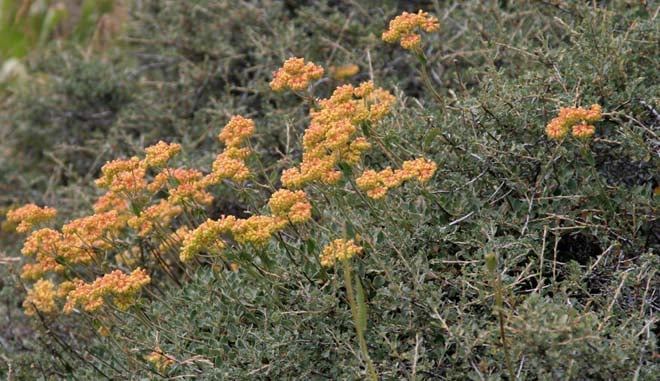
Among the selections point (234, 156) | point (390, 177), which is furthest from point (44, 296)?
point (390, 177)

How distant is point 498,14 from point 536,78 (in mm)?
722

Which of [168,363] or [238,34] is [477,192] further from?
[238,34]

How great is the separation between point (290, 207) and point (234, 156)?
11.4 inches

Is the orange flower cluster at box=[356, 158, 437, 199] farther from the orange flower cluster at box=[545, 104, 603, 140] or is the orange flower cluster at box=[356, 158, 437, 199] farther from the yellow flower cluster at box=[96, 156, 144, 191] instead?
the yellow flower cluster at box=[96, 156, 144, 191]

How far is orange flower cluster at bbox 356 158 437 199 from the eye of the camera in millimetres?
1993

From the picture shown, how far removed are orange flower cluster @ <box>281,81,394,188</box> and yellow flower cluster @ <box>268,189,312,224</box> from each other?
51 mm

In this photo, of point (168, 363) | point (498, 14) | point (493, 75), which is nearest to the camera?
point (168, 363)

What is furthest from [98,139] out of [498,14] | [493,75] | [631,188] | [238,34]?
[631,188]

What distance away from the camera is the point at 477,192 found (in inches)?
91.3

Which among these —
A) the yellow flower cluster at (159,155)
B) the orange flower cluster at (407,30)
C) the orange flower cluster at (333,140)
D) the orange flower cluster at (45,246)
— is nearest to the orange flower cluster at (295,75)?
the orange flower cluster at (333,140)

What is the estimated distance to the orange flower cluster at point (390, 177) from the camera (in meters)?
1.99

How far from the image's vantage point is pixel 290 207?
2002mm

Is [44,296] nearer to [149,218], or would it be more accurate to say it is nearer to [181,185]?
[149,218]

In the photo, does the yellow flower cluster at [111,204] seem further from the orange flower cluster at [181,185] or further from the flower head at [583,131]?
the flower head at [583,131]
